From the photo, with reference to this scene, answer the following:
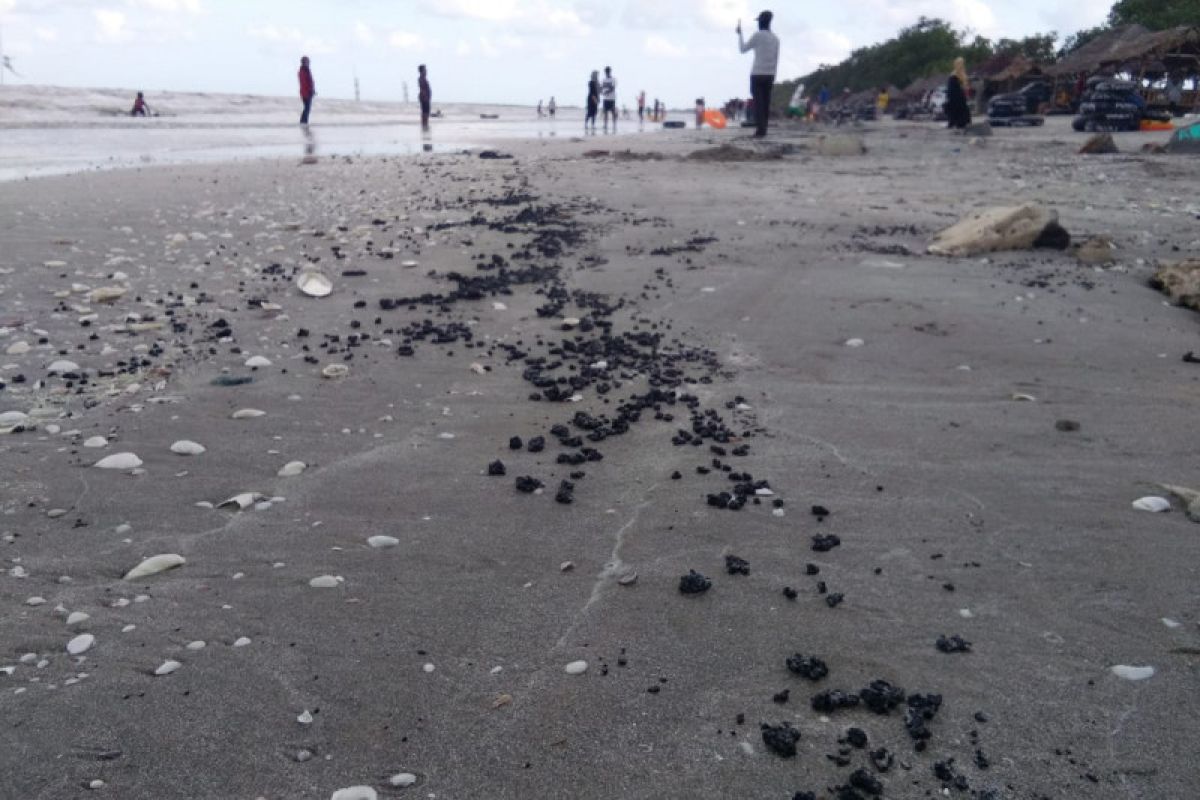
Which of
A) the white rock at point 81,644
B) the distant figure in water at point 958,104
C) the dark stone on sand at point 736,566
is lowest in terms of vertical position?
the white rock at point 81,644

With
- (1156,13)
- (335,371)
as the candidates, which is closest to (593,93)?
(335,371)

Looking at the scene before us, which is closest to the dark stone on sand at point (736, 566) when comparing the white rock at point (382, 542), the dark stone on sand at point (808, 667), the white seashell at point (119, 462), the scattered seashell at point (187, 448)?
the dark stone on sand at point (808, 667)

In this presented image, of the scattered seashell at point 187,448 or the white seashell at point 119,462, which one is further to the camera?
the scattered seashell at point 187,448

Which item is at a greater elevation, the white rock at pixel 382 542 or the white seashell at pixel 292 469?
the white seashell at pixel 292 469

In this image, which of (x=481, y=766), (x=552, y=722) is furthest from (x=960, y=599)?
(x=481, y=766)

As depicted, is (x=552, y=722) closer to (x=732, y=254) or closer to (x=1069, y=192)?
(x=732, y=254)

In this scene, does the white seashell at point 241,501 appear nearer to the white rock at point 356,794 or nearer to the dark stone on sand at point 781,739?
the white rock at point 356,794

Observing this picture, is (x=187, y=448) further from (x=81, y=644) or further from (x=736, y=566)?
(x=736, y=566)

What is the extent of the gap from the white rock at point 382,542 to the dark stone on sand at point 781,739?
143 centimetres

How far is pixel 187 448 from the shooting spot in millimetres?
3572

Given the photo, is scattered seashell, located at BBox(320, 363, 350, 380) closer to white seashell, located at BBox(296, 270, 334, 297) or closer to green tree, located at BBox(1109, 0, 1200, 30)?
white seashell, located at BBox(296, 270, 334, 297)

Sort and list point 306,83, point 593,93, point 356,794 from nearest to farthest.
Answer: point 356,794
point 306,83
point 593,93

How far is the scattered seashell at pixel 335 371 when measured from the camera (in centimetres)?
453

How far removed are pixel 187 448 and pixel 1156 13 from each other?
5320cm
